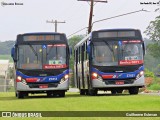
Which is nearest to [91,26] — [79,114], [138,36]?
[138,36]

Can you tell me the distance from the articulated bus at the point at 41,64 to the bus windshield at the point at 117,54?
63.8 inches

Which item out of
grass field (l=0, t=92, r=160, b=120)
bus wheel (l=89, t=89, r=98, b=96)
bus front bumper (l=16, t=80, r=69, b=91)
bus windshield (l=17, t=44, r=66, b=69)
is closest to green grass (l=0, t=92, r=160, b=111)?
grass field (l=0, t=92, r=160, b=120)

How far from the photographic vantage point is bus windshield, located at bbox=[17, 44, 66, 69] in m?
30.3

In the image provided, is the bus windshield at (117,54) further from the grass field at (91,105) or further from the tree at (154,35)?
the tree at (154,35)

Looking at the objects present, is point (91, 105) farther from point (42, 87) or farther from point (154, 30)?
point (154, 30)

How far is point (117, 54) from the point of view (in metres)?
30.9

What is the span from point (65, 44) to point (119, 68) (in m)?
3.10

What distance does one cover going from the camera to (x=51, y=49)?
3066 cm

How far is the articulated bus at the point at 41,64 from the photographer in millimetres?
30219

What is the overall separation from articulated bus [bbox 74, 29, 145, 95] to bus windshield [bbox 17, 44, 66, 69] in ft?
4.90

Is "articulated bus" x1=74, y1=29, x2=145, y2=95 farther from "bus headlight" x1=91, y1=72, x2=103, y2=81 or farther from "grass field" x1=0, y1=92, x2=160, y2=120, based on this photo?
"grass field" x1=0, y1=92, x2=160, y2=120

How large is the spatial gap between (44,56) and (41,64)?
1.46ft

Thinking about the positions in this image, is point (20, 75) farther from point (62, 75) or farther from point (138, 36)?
point (138, 36)

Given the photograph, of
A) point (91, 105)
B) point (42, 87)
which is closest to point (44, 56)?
point (42, 87)
